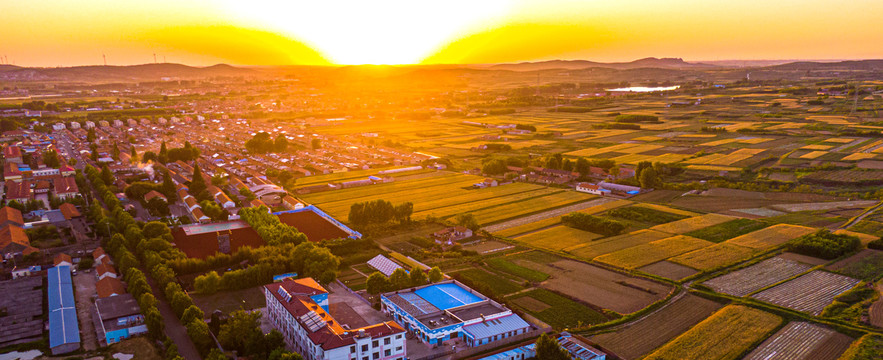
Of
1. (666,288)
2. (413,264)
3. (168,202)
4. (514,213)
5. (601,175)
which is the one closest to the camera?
(666,288)

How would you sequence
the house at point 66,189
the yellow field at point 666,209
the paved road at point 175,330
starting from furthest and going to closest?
the house at point 66,189 < the yellow field at point 666,209 < the paved road at point 175,330

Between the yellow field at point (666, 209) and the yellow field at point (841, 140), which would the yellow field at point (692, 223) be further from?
the yellow field at point (841, 140)

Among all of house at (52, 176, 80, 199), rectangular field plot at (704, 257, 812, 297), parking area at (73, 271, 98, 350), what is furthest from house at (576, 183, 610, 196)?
house at (52, 176, 80, 199)

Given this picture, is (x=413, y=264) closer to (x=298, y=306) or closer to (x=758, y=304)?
(x=298, y=306)

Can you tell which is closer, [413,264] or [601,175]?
[413,264]

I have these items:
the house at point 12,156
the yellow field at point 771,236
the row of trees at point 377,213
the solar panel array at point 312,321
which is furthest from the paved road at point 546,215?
the house at point 12,156

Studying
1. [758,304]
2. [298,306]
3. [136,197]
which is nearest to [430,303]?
[298,306]
